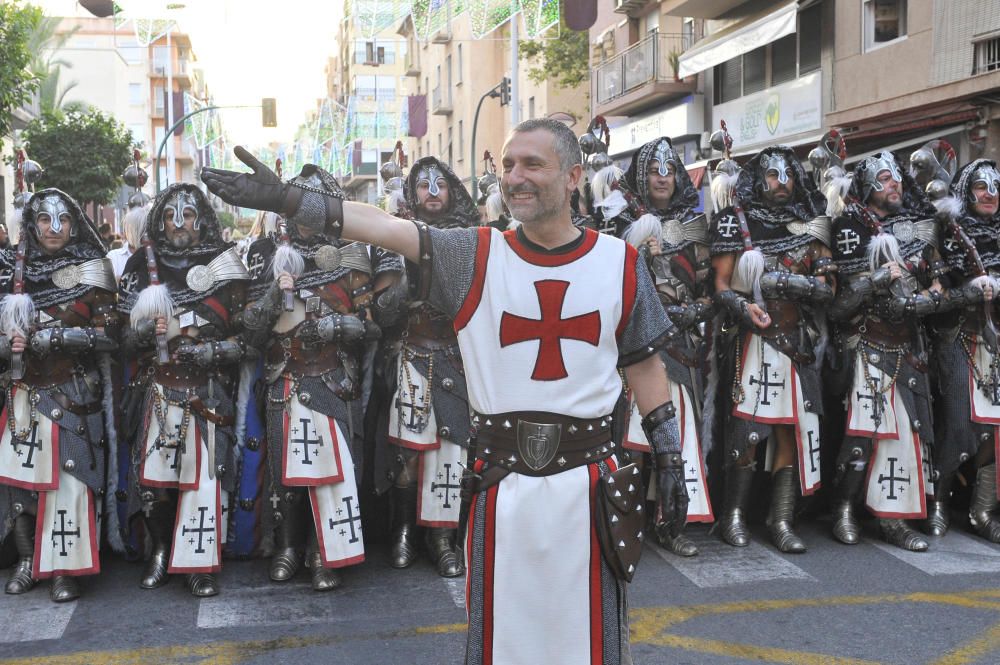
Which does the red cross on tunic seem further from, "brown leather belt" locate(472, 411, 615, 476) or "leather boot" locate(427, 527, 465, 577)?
"leather boot" locate(427, 527, 465, 577)

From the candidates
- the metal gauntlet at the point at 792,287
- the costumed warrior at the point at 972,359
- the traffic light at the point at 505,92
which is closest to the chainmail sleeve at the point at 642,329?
the metal gauntlet at the point at 792,287

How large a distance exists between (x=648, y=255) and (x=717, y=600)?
1.89 metres

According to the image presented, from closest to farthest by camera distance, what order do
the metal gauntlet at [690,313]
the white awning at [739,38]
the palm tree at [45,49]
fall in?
the metal gauntlet at [690,313]
the white awning at [739,38]
the palm tree at [45,49]

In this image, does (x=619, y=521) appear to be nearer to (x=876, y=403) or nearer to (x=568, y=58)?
(x=876, y=403)

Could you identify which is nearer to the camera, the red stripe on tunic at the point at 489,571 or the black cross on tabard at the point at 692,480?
the red stripe on tunic at the point at 489,571

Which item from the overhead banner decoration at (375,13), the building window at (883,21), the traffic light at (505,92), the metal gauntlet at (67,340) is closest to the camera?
the metal gauntlet at (67,340)

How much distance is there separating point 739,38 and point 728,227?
13.9 m

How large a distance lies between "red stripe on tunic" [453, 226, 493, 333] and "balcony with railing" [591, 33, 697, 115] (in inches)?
789

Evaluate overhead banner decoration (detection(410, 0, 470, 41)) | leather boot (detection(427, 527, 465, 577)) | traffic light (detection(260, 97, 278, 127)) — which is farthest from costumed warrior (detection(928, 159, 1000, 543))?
traffic light (detection(260, 97, 278, 127))

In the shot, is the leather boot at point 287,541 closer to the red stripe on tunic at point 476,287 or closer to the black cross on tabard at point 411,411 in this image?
the black cross on tabard at point 411,411

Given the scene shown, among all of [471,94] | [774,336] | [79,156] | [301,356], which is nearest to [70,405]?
[301,356]

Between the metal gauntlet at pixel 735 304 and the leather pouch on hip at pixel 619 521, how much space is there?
9.51ft

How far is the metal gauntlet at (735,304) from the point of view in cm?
572

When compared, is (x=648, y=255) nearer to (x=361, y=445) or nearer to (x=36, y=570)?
(x=361, y=445)
